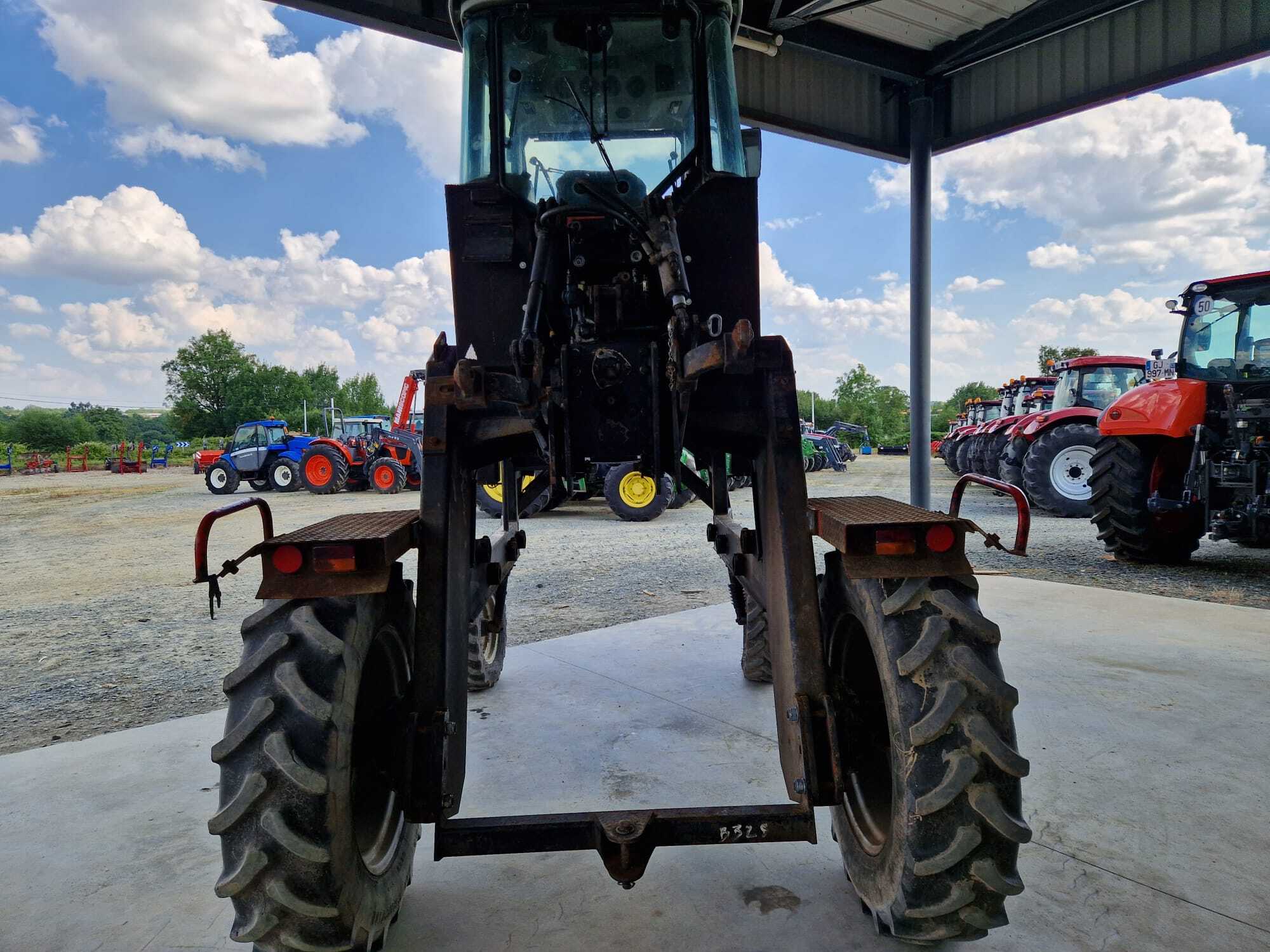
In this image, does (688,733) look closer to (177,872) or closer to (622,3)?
(177,872)

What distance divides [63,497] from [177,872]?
927 inches

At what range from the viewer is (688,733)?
3.68 metres

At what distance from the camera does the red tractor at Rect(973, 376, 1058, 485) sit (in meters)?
17.8

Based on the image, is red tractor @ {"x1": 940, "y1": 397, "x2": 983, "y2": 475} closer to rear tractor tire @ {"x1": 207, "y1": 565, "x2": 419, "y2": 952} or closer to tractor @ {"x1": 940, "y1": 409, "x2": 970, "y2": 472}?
tractor @ {"x1": 940, "y1": 409, "x2": 970, "y2": 472}

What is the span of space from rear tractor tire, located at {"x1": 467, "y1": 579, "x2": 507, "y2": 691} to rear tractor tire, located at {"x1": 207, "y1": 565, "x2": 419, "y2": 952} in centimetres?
200

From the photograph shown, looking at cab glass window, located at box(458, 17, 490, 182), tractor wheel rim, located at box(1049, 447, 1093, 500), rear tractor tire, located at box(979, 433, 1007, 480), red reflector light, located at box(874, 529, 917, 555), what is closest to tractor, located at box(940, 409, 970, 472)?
rear tractor tire, located at box(979, 433, 1007, 480)

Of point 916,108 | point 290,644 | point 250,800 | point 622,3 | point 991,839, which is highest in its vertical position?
point 916,108

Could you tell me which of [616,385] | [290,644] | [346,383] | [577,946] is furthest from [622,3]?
[346,383]

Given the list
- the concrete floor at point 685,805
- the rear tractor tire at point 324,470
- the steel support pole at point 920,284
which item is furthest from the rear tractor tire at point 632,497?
the rear tractor tire at point 324,470

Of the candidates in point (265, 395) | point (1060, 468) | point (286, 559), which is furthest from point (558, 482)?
point (265, 395)

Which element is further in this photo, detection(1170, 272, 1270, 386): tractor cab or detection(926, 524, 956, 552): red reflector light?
detection(1170, 272, 1270, 386): tractor cab

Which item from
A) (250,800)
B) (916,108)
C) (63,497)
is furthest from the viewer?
(63,497)

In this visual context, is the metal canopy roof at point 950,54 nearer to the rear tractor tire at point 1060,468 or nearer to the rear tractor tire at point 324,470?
the rear tractor tire at point 1060,468

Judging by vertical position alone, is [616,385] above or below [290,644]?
above
